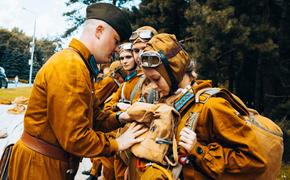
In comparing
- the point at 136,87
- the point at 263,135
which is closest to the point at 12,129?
the point at 136,87

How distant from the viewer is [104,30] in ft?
8.47

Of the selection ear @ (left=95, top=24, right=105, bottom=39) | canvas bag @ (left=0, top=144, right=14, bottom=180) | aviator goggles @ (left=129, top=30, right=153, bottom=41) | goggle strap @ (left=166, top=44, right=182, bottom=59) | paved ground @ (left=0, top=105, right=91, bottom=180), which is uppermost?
aviator goggles @ (left=129, top=30, right=153, bottom=41)

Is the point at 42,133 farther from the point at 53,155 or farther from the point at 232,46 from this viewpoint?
the point at 232,46

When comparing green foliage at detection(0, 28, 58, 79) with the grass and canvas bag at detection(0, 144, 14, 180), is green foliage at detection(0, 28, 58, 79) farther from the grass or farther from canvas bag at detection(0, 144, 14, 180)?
canvas bag at detection(0, 144, 14, 180)

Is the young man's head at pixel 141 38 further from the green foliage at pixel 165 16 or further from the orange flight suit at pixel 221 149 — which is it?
the green foliage at pixel 165 16

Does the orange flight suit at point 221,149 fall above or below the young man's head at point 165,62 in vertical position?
below

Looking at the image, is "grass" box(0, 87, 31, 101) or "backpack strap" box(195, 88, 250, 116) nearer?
"backpack strap" box(195, 88, 250, 116)

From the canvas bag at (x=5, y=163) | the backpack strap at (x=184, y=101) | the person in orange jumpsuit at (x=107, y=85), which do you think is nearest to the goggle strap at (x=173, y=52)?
the backpack strap at (x=184, y=101)

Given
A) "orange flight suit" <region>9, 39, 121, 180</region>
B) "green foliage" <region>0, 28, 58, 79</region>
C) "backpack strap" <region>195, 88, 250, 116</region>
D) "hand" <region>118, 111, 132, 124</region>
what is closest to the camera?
"orange flight suit" <region>9, 39, 121, 180</region>

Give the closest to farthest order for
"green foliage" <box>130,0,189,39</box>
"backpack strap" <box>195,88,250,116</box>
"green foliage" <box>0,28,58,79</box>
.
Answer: "backpack strap" <box>195,88,250,116</box>, "green foliage" <box>130,0,189,39</box>, "green foliage" <box>0,28,58,79</box>

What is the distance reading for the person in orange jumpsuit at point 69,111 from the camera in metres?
2.30

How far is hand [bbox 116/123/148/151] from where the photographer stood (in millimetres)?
2484

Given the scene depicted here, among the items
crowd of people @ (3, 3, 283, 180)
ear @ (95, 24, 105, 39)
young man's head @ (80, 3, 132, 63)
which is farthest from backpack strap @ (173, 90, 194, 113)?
ear @ (95, 24, 105, 39)

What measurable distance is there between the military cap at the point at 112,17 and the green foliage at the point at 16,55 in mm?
50290
